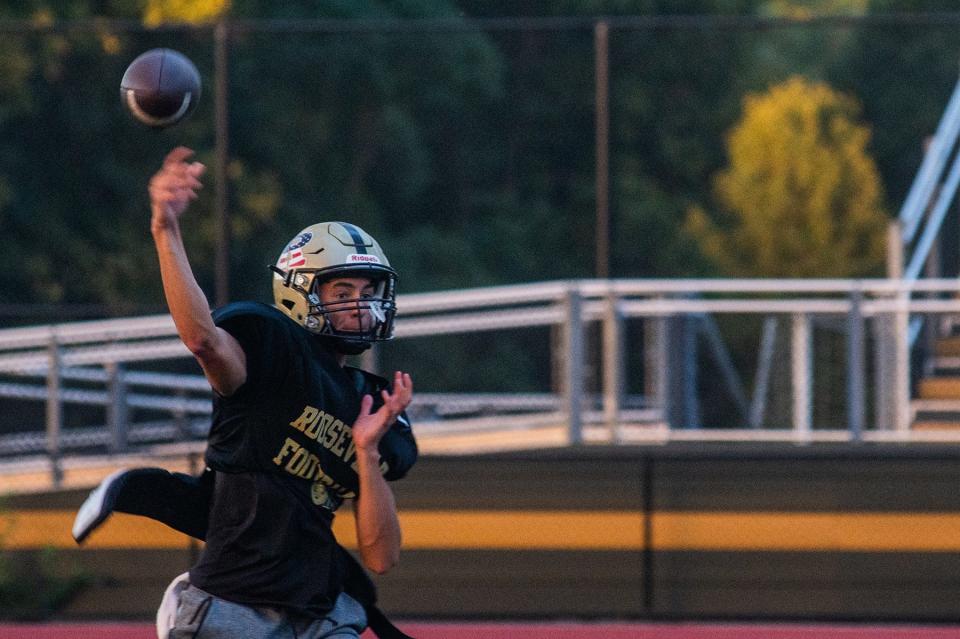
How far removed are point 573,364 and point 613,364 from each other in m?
0.25

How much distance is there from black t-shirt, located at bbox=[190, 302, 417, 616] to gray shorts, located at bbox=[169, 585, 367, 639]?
0.08ft

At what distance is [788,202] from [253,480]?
2660 centimetres

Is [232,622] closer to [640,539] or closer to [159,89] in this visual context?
[159,89]

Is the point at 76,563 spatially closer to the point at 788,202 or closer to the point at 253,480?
the point at 253,480

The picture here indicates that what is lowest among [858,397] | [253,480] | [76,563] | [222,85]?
[76,563]

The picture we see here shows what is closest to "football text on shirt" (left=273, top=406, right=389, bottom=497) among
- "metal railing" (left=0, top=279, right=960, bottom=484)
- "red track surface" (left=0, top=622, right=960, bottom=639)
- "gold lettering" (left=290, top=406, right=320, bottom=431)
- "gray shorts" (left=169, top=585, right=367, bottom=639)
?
"gold lettering" (left=290, top=406, right=320, bottom=431)

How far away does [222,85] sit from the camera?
10797 mm

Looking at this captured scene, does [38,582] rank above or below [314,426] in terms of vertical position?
below

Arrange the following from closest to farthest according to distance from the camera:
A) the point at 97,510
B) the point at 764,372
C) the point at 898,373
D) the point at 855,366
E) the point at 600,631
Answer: the point at 97,510, the point at 600,631, the point at 855,366, the point at 898,373, the point at 764,372

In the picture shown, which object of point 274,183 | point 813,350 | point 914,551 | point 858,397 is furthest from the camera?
point 274,183

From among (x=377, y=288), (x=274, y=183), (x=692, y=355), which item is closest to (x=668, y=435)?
(x=692, y=355)

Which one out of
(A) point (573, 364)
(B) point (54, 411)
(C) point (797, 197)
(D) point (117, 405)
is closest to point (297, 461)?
(A) point (573, 364)

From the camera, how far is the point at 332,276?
153 inches

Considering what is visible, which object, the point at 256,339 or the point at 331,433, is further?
the point at 331,433
